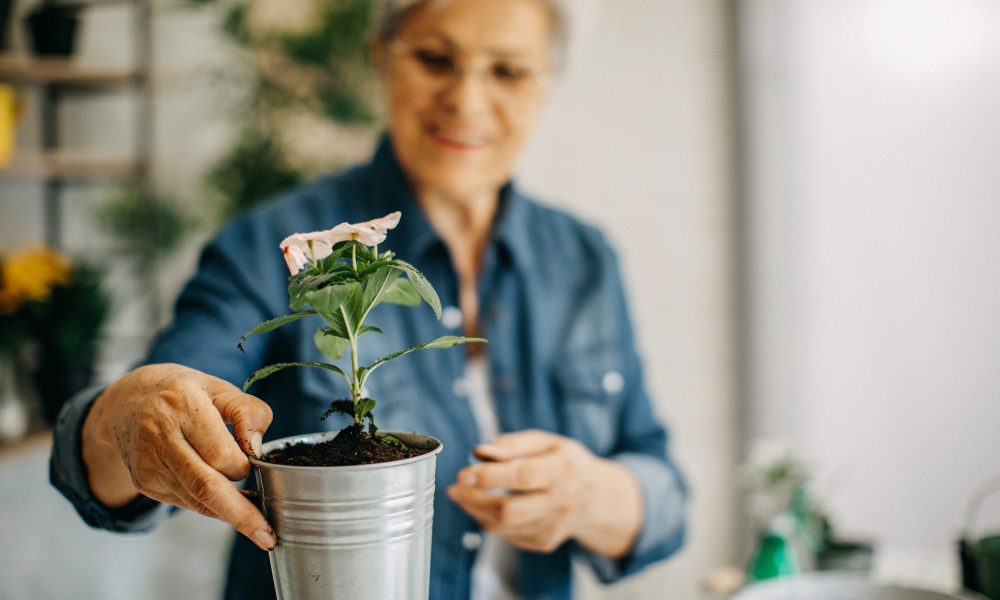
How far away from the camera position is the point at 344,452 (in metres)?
0.46

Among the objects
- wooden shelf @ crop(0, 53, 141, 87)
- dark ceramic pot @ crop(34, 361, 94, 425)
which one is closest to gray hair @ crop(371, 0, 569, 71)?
dark ceramic pot @ crop(34, 361, 94, 425)

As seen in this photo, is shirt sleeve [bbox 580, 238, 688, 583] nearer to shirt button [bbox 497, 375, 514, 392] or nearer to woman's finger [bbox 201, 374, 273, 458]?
shirt button [bbox 497, 375, 514, 392]

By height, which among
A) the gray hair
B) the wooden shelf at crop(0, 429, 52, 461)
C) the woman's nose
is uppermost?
the gray hair

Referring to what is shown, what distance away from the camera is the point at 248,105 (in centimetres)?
275

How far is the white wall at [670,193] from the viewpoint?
274 centimetres

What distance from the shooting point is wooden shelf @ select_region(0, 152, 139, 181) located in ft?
7.70

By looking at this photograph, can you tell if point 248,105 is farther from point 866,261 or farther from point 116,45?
point 866,261

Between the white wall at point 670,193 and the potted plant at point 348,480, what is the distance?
2.39m

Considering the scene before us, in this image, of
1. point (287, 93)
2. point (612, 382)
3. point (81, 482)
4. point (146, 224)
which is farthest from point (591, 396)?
point (146, 224)

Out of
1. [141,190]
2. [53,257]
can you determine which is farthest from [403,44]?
[141,190]

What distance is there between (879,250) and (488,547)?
1927mm

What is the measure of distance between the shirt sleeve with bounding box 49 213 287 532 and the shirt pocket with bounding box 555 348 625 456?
1.59 ft

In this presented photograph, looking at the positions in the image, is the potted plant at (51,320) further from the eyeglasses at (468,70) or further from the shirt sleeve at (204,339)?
the eyeglasses at (468,70)

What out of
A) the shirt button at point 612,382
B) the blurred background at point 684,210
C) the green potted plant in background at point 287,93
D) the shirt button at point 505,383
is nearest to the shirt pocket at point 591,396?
the shirt button at point 612,382
